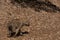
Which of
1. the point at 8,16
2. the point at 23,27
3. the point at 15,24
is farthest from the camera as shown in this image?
the point at 8,16

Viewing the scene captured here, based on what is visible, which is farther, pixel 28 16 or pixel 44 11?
pixel 44 11

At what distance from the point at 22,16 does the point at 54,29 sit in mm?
1903

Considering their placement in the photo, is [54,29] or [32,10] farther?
[32,10]

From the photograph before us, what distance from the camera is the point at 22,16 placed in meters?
12.4

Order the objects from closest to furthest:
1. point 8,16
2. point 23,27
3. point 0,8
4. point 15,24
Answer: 1. point 15,24
2. point 23,27
3. point 8,16
4. point 0,8

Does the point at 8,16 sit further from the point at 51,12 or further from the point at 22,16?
the point at 51,12

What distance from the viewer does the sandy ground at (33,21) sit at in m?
10.6

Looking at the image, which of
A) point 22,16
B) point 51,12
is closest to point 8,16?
point 22,16

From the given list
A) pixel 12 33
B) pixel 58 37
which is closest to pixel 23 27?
pixel 12 33

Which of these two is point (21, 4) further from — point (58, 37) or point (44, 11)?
point (58, 37)

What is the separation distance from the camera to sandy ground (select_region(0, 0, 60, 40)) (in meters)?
10.6

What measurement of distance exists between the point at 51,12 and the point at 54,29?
7.41ft

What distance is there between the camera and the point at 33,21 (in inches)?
474

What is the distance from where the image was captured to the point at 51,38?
10.5 meters
